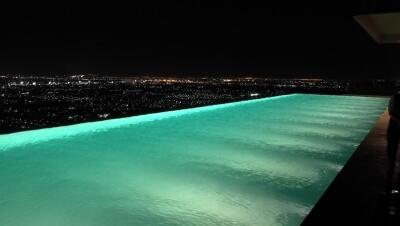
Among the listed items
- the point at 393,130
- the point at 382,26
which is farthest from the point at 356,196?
the point at 382,26

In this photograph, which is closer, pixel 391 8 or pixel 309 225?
pixel 309 225

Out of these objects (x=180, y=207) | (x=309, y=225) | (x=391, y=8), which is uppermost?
(x=391, y=8)

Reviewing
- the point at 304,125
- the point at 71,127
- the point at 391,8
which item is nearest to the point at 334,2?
the point at 391,8

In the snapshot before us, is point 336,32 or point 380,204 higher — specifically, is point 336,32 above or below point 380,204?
above

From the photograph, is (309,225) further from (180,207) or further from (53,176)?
(53,176)

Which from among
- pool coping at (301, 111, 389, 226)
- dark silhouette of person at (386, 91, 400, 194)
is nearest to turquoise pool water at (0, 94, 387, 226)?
pool coping at (301, 111, 389, 226)

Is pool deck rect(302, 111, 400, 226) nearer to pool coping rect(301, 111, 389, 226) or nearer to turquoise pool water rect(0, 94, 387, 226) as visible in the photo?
pool coping rect(301, 111, 389, 226)

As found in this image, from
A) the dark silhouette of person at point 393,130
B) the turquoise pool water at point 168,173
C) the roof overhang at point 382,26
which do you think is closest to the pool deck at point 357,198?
the dark silhouette of person at point 393,130

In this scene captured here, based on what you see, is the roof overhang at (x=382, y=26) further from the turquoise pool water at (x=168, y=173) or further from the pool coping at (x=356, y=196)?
the pool coping at (x=356, y=196)

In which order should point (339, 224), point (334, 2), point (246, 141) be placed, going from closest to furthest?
1. point (339, 224)
2. point (334, 2)
3. point (246, 141)
